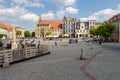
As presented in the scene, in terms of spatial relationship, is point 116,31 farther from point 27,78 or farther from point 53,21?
point 53,21

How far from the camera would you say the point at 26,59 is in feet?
64.2

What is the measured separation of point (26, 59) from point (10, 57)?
3537 mm

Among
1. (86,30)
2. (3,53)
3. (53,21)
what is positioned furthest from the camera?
A: (53,21)

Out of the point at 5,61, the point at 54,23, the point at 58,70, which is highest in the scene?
the point at 54,23

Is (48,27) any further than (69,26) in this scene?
Yes

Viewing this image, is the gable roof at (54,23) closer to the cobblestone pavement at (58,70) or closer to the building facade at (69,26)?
the building facade at (69,26)

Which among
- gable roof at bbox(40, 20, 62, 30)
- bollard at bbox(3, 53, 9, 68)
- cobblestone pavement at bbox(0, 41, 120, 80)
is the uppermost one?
gable roof at bbox(40, 20, 62, 30)

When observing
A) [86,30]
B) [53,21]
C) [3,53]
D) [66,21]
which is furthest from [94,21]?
Answer: [3,53]

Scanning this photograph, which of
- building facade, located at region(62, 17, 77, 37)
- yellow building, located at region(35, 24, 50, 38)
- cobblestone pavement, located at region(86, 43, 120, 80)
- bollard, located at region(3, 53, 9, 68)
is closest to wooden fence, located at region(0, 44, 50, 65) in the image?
bollard, located at region(3, 53, 9, 68)

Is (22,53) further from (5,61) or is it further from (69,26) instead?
(69,26)

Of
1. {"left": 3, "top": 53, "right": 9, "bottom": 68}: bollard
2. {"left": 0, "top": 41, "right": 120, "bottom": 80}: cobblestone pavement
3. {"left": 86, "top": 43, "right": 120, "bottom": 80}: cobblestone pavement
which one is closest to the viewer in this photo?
{"left": 0, "top": 41, "right": 120, "bottom": 80}: cobblestone pavement

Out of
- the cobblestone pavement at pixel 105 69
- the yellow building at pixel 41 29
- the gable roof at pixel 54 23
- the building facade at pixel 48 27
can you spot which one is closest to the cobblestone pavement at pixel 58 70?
the cobblestone pavement at pixel 105 69

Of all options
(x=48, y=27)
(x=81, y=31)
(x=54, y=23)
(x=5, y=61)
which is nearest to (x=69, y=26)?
(x=81, y=31)

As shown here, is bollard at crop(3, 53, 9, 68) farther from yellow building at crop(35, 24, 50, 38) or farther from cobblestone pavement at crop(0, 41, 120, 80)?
yellow building at crop(35, 24, 50, 38)
